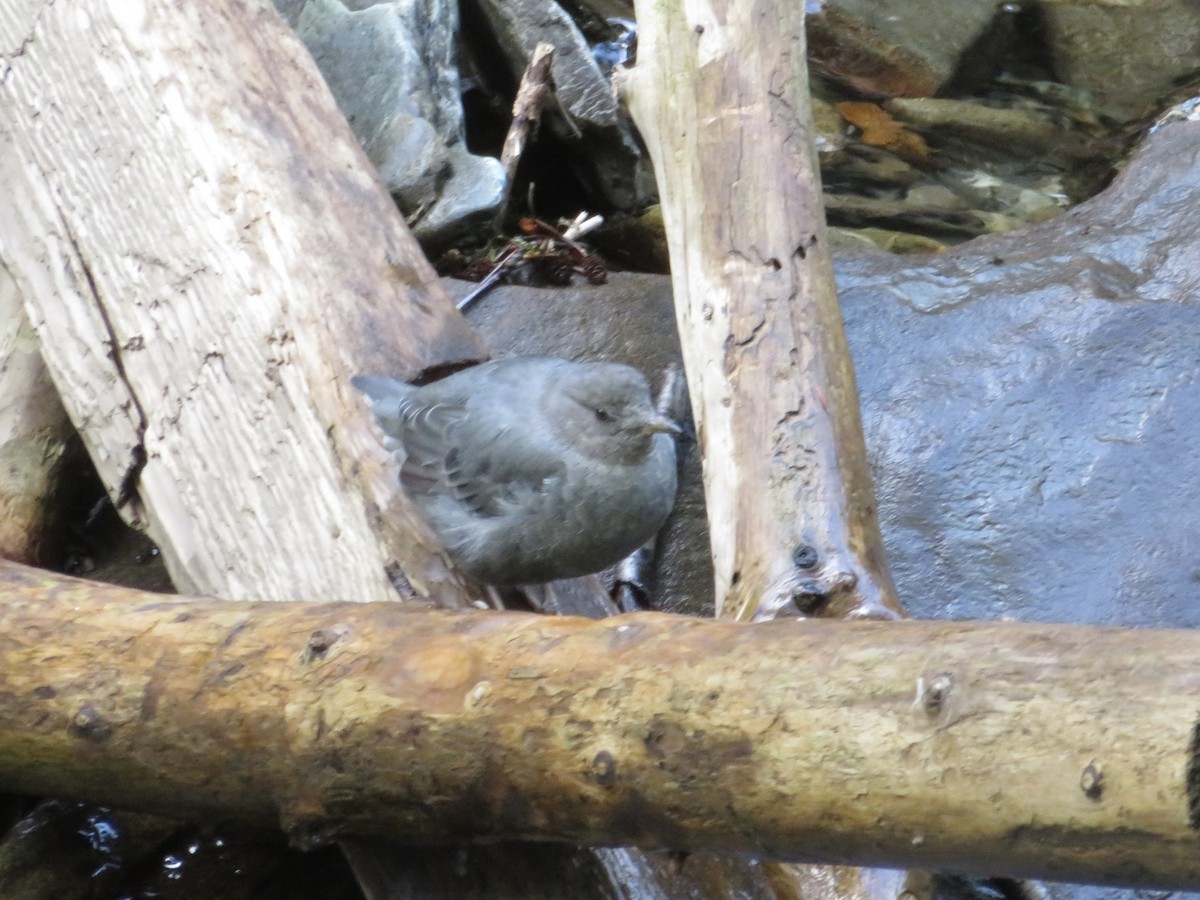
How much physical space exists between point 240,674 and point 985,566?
208 centimetres

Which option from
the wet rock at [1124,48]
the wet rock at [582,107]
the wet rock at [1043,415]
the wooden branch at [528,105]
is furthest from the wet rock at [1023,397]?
the wet rock at [1124,48]

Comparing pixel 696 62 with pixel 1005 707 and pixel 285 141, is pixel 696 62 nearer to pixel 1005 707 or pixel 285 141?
pixel 285 141

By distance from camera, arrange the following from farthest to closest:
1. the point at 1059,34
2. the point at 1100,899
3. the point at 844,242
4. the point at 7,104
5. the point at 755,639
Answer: the point at 1059,34 < the point at 844,242 < the point at 7,104 < the point at 1100,899 < the point at 755,639

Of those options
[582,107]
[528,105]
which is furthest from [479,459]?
[582,107]

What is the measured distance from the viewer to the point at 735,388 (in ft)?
9.52

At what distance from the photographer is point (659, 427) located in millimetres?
3111

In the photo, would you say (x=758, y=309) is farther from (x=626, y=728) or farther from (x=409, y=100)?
(x=409, y=100)

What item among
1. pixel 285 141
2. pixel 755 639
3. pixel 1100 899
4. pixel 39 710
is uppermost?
pixel 285 141

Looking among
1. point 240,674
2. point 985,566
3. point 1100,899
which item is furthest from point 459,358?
point 1100,899

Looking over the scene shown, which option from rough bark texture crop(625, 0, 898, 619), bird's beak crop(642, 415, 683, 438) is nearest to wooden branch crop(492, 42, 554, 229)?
rough bark texture crop(625, 0, 898, 619)

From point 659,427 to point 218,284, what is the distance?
1133 mm

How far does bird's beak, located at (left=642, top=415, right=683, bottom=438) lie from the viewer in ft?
10.2

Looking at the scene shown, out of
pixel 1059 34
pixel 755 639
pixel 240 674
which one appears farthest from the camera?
pixel 1059 34

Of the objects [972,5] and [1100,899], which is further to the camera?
[972,5]
